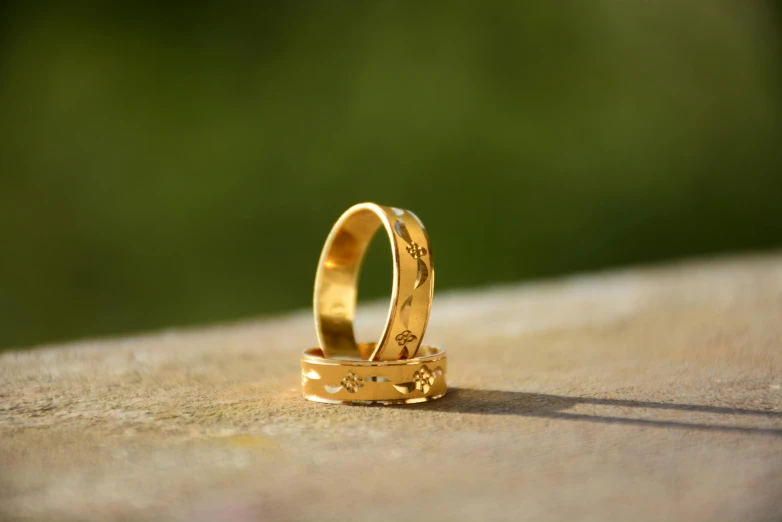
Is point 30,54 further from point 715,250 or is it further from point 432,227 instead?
point 715,250

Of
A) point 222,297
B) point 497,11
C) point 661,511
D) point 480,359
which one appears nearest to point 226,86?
point 222,297

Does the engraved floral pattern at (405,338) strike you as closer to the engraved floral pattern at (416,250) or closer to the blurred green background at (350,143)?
the engraved floral pattern at (416,250)

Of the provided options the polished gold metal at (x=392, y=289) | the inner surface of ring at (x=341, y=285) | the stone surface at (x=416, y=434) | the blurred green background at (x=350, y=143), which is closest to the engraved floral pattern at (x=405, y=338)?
the polished gold metal at (x=392, y=289)

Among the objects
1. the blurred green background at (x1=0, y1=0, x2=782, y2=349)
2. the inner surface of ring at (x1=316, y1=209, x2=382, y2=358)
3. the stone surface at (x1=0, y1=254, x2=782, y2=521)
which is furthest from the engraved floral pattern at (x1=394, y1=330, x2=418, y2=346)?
the blurred green background at (x1=0, y1=0, x2=782, y2=349)

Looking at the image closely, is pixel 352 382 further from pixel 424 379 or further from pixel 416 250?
pixel 416 250

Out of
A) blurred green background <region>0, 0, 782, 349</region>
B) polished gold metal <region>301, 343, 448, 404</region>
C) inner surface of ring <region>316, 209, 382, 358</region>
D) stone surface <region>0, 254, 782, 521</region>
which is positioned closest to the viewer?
stone surface <region>0, 254, 782, 521</region>

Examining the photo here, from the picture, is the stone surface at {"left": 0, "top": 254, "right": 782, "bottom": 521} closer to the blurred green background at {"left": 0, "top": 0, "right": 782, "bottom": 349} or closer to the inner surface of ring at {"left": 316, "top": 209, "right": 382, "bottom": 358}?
the inner surface of ring at {"left": 316, "top": 209, "right": 382, "bottom": 358}

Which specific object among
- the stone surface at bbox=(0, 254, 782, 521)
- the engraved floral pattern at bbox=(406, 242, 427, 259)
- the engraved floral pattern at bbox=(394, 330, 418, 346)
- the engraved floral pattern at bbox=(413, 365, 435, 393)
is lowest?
the stone surface at bbox=(0, 254, 782, 521)

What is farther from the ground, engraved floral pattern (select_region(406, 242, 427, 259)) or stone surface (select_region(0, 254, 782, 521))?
engraved floral pattern (select_region(406, 242, 427, 259))
